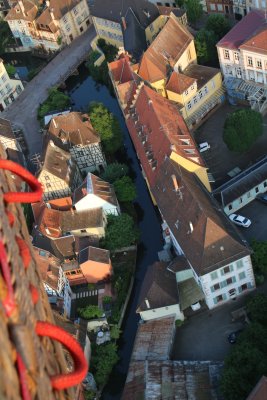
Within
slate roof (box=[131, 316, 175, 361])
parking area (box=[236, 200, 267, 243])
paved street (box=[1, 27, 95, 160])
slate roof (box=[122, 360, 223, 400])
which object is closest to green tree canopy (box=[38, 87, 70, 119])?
paved street (box=[1, 27, 95, 160])

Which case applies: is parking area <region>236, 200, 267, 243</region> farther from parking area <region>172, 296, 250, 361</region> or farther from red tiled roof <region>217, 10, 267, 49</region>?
red tiled roof <region>217, 10, 267, 49</region>

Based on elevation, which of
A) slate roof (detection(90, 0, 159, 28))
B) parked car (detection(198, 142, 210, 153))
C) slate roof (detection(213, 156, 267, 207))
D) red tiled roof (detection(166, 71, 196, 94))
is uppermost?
slate roof (detection(90, 0, 159, 28))

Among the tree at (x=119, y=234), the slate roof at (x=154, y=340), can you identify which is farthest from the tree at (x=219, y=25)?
the slate roof at (x=154, y=340)

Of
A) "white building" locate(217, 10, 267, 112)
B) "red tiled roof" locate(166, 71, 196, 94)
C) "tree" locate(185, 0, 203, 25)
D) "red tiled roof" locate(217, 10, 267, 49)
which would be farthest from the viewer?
"tree" locate(185, 0, 203, 25)

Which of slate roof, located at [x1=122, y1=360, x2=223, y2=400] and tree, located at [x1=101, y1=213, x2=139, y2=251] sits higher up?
tree, located at [x1=101, y1=213, x2=139, y2=251]

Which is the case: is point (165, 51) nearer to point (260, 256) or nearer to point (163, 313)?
point (260, 256)

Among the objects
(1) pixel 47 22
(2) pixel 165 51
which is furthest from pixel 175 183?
(1) pixel 47 22
